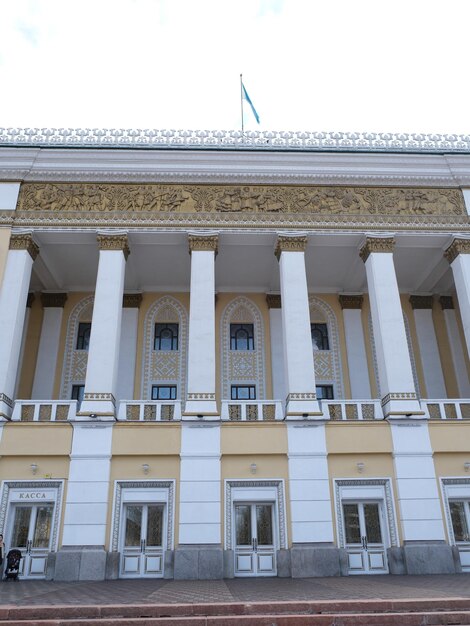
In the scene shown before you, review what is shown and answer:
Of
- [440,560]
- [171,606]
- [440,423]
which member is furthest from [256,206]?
[171,606]

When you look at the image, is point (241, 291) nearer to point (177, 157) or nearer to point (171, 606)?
point (177, 157)

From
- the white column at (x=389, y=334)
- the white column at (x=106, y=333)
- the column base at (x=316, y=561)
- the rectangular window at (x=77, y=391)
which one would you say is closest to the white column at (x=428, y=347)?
the white column at (x=389, y=334)

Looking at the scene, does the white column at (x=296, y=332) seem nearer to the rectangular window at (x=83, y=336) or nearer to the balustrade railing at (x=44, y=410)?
the balustrade railing at (x=44, y=410)

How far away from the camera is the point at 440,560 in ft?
42.0

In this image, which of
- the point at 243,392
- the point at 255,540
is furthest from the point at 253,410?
the point at 243,392

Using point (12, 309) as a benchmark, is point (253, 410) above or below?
below

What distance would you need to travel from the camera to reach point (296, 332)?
49.4 feet

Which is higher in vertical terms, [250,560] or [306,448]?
[306,448]

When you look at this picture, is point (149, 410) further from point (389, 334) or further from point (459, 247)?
point (459, 247)

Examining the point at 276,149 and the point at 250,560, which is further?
the point at 276,149

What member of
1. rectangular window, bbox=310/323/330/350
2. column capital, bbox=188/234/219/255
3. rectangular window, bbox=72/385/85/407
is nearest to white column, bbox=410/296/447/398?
rectangular window, bbox=310/323/330/350

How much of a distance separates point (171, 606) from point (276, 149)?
13692mm

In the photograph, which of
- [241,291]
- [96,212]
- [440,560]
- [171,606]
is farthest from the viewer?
[241,291]

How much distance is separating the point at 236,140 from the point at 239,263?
159 inches
